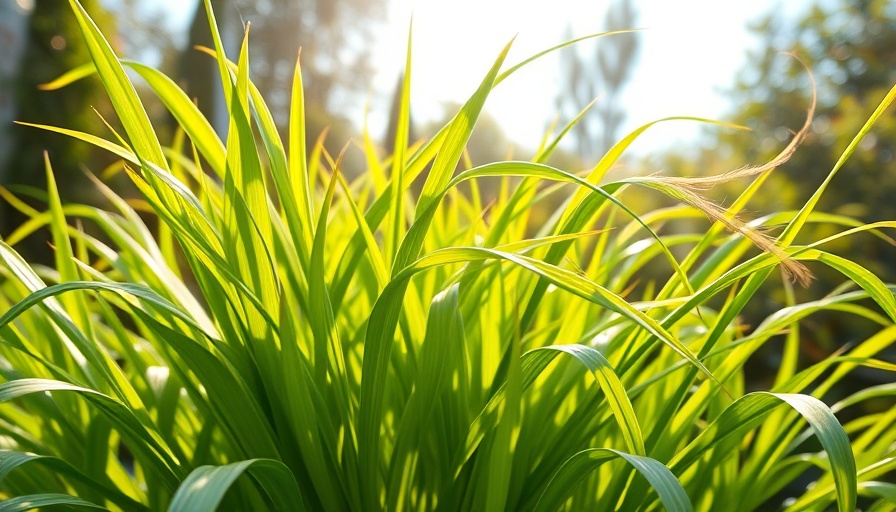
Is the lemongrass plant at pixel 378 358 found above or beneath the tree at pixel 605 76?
beneath

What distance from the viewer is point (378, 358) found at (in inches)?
18.4

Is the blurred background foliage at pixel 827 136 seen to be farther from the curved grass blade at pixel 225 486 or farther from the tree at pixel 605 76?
the tree at pixel 605 76

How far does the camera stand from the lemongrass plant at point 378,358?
44 centimetres

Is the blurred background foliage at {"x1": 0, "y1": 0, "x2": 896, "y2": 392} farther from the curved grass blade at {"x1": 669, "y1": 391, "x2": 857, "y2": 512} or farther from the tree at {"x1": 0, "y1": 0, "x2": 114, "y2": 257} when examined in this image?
the curved grass blade at {"x1": 669, "y1": 391, "x2": 857, "y2": 512}

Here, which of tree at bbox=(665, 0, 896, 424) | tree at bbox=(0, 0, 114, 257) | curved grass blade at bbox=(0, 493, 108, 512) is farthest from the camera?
tree at bbox=(0, 0, 114, 257)

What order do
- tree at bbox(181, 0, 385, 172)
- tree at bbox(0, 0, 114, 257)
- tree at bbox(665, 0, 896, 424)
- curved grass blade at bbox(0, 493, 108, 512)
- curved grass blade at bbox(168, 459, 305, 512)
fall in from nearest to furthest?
curved grass blade at bbox(168, 459, 305, 512), curved grass blade at bbox(0, 493, 108, 512), tree at bbox(665, 0, 896, 424), tree at bbox(0, 0, 114, 257), tree at bbox(181, 0, 385, 172)

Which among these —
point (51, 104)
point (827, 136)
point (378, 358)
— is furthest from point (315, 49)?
point (378, 358)

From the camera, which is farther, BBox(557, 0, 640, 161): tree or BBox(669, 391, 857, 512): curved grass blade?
BBox(557, 0, 640, 161): tree

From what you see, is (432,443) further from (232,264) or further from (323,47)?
(323,47)

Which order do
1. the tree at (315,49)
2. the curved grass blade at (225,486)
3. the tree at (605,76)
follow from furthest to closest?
the tree at (605,76) < the tree at (315,49) < the curved grass blade at (225,486)

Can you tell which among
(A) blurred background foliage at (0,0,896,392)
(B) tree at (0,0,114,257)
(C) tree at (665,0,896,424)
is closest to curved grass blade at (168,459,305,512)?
(A) blurred background foliage at (0,0,896,392)

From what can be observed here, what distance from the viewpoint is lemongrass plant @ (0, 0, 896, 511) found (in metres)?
0.44

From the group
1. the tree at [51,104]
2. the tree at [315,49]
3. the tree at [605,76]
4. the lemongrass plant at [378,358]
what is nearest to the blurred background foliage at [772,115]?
the tree at [51,104]

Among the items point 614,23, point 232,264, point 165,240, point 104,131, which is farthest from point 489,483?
point 614,23
